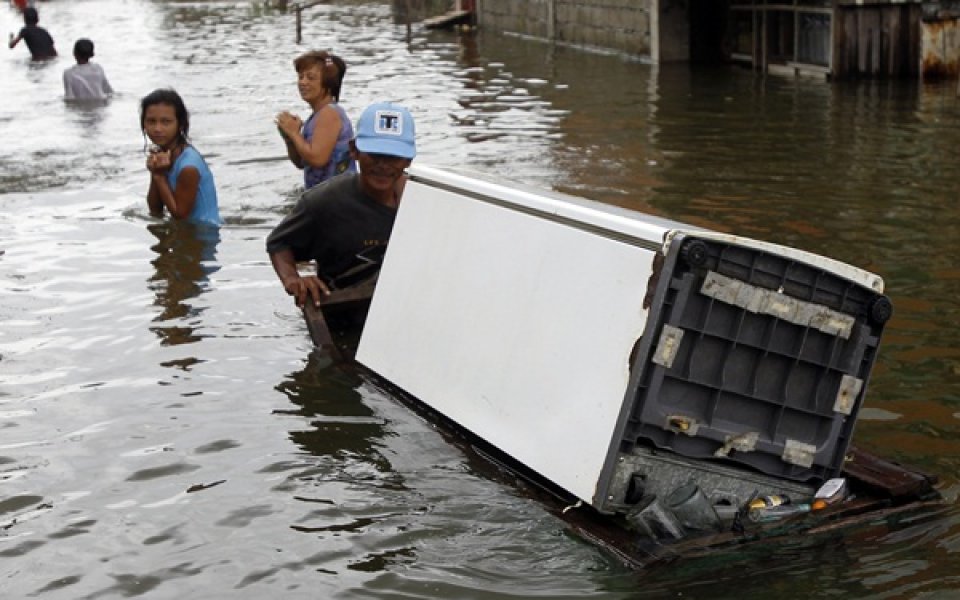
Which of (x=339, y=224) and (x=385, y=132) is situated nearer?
(x=385, y=132)

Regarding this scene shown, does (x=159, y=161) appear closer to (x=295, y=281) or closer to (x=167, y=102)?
(x=167, y=102)

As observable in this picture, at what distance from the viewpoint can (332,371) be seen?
26.4ft

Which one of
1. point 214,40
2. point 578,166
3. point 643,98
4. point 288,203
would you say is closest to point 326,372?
point 288,203

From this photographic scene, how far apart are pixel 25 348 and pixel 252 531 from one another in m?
3.42

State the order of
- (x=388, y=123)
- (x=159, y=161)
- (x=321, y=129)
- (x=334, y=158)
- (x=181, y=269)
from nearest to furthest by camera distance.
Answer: (x=388, y=123), (x=321, y=129), (x=334, y=158), (x=159, y=161), (x=181, y=269)

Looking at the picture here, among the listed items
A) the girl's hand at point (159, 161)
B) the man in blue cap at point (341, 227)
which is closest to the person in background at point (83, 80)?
the girl's hand at point (159, 161)

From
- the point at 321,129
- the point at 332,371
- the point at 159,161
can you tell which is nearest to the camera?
the point at 332,371

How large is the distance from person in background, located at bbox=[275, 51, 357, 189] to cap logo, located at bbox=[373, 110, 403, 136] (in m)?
2.77

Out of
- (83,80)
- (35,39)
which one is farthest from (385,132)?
(35,39)

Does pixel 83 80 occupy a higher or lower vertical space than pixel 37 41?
lower

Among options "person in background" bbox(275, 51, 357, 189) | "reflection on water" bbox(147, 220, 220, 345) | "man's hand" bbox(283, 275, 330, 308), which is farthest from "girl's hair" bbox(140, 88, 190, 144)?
"man's hand" bbox(283, 275, 330, 308)

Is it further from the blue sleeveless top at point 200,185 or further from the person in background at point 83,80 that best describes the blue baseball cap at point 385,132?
the person in background at point 83,80

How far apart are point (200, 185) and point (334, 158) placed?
1.36m

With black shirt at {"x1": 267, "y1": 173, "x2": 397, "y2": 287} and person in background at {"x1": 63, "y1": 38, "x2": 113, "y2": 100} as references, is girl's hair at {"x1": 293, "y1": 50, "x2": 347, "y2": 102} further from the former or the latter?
person in background at {"x1": 63, "y1": 38, "x2": 113, "y2": 100}
